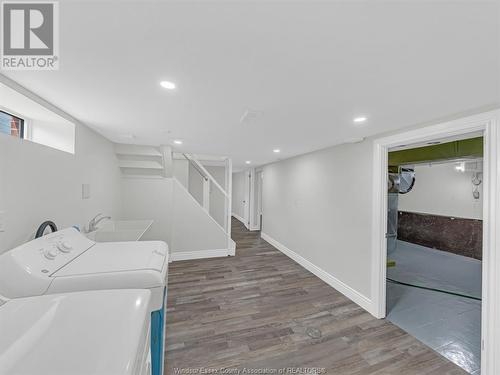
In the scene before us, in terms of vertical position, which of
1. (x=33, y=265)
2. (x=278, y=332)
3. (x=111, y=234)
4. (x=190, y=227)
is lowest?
(x=278, y=332)

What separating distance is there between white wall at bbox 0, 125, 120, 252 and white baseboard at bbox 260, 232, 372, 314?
3.39 meters

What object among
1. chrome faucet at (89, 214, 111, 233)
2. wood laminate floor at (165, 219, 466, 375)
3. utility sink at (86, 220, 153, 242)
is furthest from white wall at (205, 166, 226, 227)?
chrome faucet at (89, 214, 111, 233)

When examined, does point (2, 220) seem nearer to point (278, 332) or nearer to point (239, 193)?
point (278, 332)

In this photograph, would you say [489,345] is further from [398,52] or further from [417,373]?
[398,52]

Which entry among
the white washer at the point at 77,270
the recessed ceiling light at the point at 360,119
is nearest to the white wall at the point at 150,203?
the white washer at the point at 77,270

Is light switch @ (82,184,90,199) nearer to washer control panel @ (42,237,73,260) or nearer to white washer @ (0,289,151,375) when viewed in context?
washer control panel @ (42,237,73,260)

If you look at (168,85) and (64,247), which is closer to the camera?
(168,85)

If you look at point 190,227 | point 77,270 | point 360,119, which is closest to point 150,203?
point 190,227

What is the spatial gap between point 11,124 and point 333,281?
3.99 metres

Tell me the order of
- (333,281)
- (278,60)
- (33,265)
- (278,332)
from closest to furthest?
(278,60) → (33,265) → (278,332) → (333,281)

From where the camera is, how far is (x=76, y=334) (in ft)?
2.23

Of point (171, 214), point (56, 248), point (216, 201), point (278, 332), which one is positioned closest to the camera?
point (56, 248)

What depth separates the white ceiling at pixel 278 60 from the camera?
719 mm

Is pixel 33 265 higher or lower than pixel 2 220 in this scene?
lower
